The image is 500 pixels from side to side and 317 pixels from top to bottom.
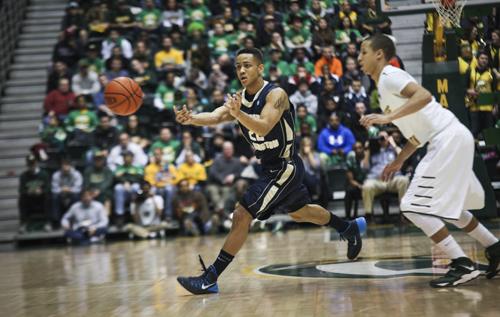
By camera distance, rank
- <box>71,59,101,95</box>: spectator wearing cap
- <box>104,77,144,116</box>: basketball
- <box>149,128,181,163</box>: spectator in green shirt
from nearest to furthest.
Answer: <box>104,77,144,116</box>: basketball → <box>149,128,181,163</box>: spectator in green shirt → <box>71,59,101,95</box>: spectator wearing cap

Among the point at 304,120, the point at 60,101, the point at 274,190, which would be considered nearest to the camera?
the point at 274,190

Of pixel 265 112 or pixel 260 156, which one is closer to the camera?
pixel 265 112

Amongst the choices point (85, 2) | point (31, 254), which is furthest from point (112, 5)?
point (31, 254)

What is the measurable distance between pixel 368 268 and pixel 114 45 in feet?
35.6

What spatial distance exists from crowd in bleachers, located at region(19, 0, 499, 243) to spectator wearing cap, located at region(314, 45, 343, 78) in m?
0.03

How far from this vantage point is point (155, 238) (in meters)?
13.7

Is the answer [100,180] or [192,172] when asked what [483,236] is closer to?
[192,172]

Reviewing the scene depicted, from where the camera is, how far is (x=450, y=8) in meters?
8.61

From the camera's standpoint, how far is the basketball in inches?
275

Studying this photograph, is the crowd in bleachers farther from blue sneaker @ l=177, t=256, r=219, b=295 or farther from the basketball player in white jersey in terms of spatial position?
blue sneaker @ l=177, t=256, r=219, b=295

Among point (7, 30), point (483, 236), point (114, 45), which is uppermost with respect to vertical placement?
point (7, 30)

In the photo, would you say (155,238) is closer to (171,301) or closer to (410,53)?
(410,53)

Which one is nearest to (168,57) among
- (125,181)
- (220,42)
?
(220,42)

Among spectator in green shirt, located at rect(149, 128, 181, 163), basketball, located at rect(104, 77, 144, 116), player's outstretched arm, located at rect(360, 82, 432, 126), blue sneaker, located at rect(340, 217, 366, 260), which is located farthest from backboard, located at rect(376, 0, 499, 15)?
spectator in green shirt, located at rect(149, 128, 181, 163)
